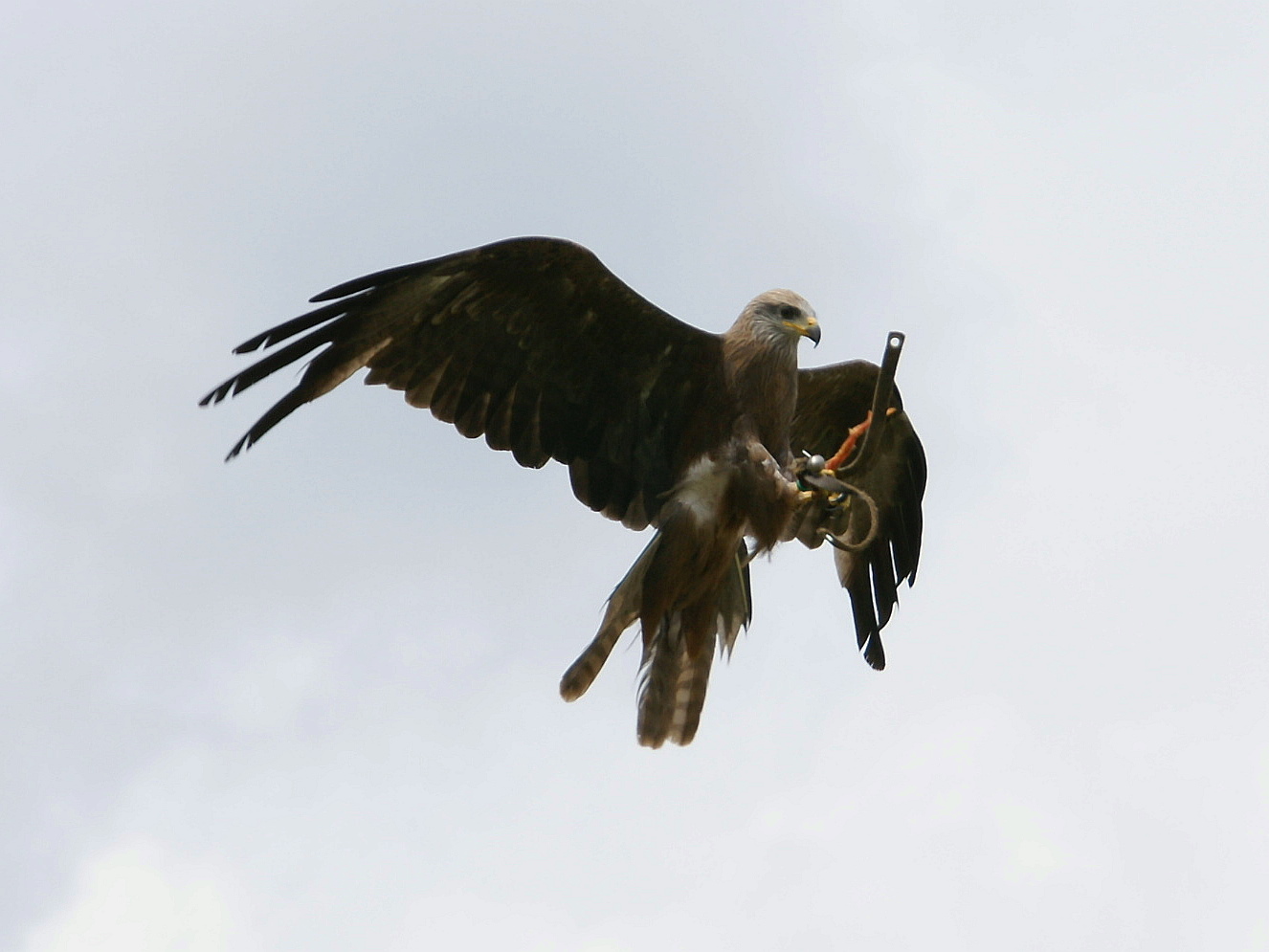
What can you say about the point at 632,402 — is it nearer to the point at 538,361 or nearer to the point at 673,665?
the point at 538,361

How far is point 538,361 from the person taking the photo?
8906 millimetres

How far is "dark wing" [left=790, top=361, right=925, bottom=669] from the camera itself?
33.3 feet

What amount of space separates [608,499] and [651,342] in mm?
798

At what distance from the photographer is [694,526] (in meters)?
8.89

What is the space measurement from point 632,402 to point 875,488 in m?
1.85

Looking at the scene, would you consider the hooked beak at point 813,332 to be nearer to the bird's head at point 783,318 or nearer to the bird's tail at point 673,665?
the bird's head at point 783,318

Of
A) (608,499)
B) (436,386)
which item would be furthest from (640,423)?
(436,386)

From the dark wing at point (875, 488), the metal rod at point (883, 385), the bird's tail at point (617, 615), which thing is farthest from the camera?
the dark wing at point (875, 488)

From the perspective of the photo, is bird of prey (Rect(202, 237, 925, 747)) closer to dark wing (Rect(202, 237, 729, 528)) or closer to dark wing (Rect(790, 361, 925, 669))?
dark wing (Rect(202, 237, 729, 528))

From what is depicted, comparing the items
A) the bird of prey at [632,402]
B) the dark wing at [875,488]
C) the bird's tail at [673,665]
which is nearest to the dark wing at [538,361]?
the bird of prey at [632,402]

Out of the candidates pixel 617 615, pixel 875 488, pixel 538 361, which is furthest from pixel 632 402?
pixel 875 488

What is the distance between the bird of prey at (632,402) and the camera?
336 inches

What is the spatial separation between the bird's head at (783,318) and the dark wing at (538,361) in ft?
0.79

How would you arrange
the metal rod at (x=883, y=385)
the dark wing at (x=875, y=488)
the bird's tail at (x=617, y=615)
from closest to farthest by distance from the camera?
the metal rod at (x=883, y=385)
the bird's tail at (x=617, y=615)
the dark wing at (x=875, y=488)
